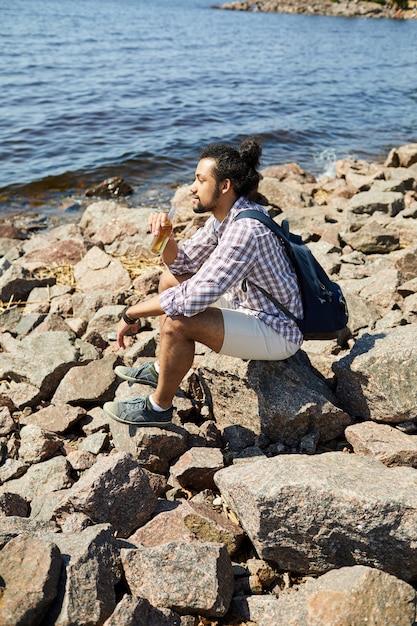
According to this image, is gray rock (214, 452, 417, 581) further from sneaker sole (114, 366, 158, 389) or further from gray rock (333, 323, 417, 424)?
sneaker sole (114, 366, 158, 389)

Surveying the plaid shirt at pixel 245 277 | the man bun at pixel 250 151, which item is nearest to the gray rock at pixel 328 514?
the plaid shirt at pixel 245 277

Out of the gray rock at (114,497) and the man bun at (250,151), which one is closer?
the gray rock at (114,497)

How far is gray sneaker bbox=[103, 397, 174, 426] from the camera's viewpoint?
376 cm

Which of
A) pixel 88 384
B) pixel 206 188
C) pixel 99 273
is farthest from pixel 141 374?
pixel 99 273

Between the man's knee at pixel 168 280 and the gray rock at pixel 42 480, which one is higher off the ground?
the man's knee at pixel 168 280

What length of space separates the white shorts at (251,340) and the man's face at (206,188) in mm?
700

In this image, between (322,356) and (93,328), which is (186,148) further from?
(322,356)

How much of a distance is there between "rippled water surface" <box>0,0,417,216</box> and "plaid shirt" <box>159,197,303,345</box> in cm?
334

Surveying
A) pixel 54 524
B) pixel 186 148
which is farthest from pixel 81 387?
pixel 186 148

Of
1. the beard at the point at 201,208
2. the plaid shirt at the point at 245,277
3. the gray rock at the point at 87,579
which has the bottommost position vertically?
the gray rock at the point at 87,579

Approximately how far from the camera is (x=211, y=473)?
3436 mm

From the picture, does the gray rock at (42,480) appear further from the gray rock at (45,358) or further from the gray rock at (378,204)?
the gray rock at (378,204)

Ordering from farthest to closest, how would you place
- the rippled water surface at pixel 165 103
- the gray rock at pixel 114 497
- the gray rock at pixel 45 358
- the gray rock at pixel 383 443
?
the rippled water surface at pixel 165 103 → the gray rock at pixel 45 358 → the gray rock at pixel 383 443 → the gray rock at pixel 114 497

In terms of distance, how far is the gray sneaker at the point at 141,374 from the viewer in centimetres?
419
